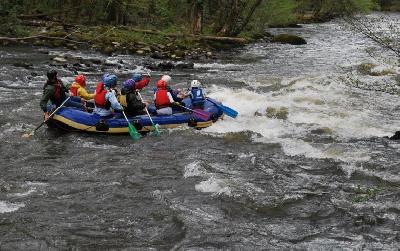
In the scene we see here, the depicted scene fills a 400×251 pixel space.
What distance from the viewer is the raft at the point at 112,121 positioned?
1059cm

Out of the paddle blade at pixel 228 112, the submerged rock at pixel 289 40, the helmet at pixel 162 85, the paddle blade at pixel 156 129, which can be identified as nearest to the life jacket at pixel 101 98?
the paddle blade at pixel 156 129

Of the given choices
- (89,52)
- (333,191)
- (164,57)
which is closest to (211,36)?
(164,57)

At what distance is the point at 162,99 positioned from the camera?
11.2 m

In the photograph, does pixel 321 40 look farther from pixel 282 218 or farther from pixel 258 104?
pixel 282 218

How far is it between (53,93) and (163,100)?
238 cm

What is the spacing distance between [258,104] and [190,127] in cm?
326

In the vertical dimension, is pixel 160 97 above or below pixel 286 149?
above

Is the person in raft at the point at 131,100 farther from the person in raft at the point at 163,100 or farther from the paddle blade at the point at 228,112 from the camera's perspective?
the paddle blade at the point at 228,112

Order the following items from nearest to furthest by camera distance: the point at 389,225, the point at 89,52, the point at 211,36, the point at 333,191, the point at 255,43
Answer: the point at 389,225
the point at 333,191
the point at 89,52
the point at 211,36
the point at 255,43

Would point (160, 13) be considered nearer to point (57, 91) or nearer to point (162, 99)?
point (162, 99)

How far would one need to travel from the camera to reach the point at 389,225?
689 cm

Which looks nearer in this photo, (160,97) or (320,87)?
(160,97)

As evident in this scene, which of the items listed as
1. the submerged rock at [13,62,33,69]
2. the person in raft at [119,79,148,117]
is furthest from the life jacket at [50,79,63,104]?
the submerged rock at [13,62,33,69]

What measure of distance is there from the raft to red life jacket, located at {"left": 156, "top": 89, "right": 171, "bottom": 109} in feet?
0.89
